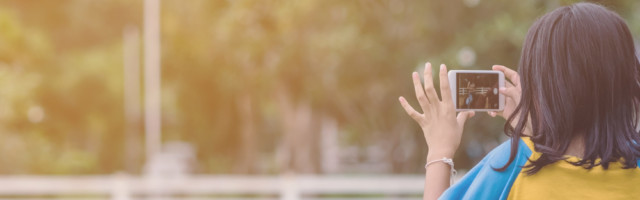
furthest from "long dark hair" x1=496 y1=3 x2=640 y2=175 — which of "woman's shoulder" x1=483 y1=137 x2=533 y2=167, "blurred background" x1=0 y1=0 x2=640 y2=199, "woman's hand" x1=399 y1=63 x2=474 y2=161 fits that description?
"blurred background" x1=0 y1=0 x2=640 y2=199

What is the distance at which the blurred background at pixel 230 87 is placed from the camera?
10391 millimetres

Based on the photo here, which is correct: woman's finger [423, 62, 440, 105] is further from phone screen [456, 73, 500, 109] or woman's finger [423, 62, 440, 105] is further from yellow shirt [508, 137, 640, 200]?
yellow shirt [508, 137, 640, 200]

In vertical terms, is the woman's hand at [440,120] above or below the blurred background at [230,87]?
below

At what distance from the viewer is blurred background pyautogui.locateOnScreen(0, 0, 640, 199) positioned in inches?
409

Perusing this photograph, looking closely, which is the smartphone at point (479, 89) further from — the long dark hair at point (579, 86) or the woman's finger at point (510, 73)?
the long dark hair at point (579, 86)

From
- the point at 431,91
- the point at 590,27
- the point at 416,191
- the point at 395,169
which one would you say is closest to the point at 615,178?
the point at 590,27

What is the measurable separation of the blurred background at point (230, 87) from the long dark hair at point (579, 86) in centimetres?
308

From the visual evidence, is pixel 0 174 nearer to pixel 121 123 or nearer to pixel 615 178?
pixel 121 123

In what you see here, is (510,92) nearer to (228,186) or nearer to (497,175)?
(497,175)

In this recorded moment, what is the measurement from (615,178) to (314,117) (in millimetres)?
16788

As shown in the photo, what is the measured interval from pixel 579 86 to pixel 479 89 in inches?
12.2

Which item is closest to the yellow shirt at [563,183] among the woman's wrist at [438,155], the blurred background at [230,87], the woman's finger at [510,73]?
the woman's wrist at [438,155]

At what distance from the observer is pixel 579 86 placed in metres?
1.43

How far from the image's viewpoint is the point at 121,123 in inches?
1124
